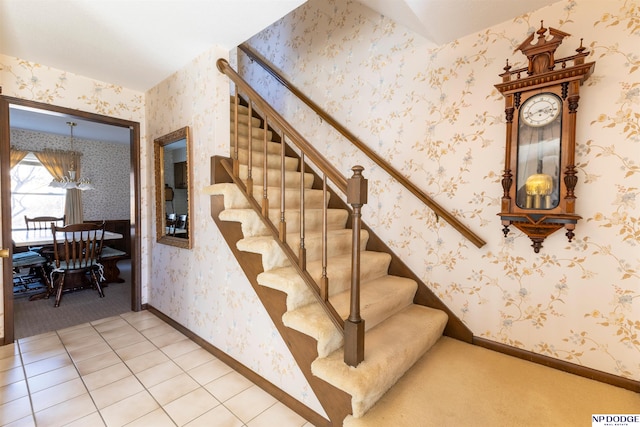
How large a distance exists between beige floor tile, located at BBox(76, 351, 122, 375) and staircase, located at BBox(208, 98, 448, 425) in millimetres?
1414

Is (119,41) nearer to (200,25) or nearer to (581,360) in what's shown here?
(200,25)

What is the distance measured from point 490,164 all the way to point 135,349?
10.1ft

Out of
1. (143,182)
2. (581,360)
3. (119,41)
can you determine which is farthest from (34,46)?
(581,360)

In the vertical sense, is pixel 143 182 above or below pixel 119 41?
below

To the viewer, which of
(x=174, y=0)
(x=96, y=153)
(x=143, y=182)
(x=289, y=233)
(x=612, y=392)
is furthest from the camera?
(x=96, y=153)

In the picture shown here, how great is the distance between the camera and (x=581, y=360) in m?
1.57

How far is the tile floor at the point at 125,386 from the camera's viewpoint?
5.25 feet

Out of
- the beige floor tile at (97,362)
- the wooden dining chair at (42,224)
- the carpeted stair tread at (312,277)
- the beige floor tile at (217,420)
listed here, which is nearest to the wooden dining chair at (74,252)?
the wooden dining chair at (42,224)

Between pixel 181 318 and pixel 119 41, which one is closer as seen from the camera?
pixel 119 41

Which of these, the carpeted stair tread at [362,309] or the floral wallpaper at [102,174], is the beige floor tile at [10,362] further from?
the floral wallpaper at [102,174]

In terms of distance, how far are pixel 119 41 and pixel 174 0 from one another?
77 centimetres

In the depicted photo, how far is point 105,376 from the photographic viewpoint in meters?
1.98

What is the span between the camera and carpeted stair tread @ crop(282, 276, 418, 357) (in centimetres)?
142

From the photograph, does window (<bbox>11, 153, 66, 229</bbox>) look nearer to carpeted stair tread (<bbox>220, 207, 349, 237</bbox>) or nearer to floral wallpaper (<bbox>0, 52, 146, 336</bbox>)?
floral wallpaper (<bbox>0, 52, 146, 336</bbox>)
